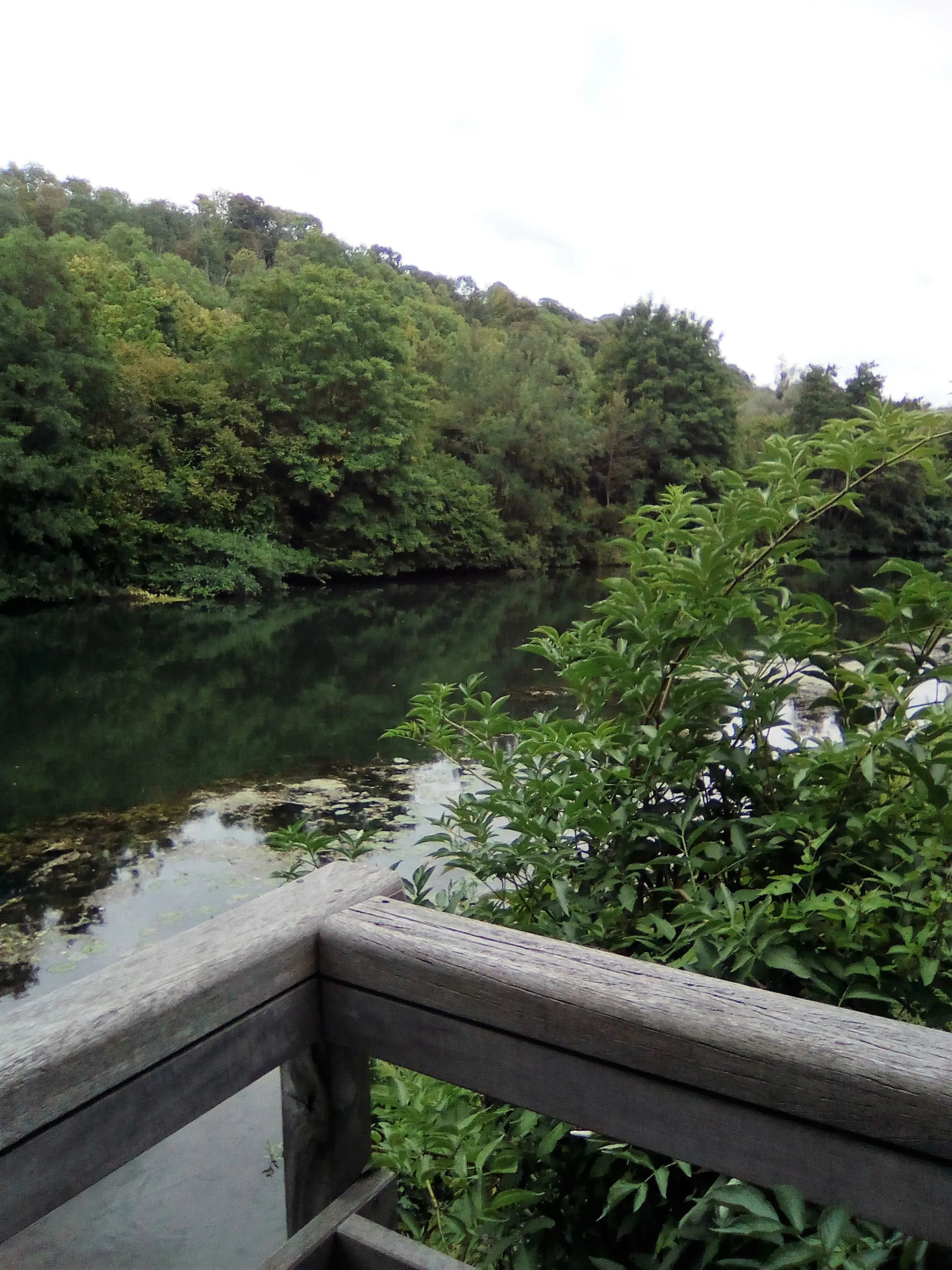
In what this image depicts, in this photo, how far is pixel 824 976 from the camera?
1.36m

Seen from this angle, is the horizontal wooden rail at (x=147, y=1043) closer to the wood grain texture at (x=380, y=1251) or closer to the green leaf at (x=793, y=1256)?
the wood grain texture at (x=380, y=1251)

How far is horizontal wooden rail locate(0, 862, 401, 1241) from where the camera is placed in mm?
702

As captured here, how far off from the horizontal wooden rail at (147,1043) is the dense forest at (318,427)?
481 inches

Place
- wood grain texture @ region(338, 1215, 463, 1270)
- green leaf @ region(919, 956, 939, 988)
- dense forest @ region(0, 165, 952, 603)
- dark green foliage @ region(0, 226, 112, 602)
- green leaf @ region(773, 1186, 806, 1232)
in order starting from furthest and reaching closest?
dense forest @ region(0, 165, 952, 603) → dark green foliage @ region(0, 226, 112, 602) → green leaf @ region(919, 956, 939, 988) → wood grain texture @ region(338, 1215, 463, 1270) → green leaf @ region(773, 1186, 806, 1232)

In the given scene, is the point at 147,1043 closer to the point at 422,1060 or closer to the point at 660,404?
the point at 422,1060

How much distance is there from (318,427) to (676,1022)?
962 inches

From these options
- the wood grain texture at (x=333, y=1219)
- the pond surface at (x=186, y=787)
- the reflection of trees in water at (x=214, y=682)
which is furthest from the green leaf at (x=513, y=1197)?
the reflection of trees in water at (x=214, y=682)

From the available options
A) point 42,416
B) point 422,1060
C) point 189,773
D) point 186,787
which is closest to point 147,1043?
point 422,1060

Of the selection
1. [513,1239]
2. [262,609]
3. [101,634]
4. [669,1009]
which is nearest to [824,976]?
[513,1239]

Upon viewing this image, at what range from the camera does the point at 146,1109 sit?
78 cm

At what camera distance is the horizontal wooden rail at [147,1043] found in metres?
0.70

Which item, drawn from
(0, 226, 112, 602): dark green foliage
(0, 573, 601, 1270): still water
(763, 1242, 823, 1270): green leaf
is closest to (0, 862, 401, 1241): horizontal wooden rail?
(763, 1242, 823, 1270): green leaf

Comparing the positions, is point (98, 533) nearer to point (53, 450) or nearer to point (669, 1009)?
point (53, 450)

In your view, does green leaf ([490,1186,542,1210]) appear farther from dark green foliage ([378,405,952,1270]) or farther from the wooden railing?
the wooden railing
